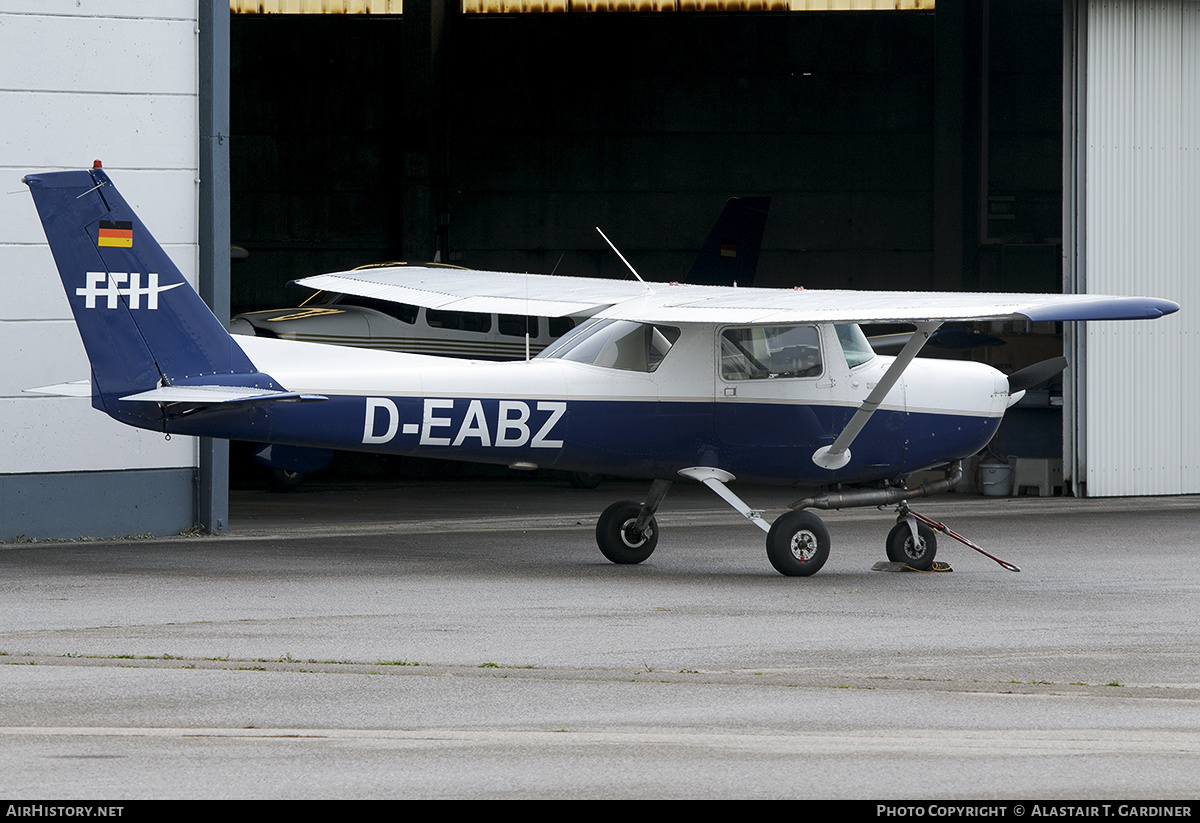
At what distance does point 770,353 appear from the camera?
12195 mm

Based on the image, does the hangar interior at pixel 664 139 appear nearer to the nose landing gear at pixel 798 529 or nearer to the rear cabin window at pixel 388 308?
the rear cabin window at pixel 388 308

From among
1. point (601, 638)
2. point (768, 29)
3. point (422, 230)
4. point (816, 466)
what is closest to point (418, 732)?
point (601, 638)

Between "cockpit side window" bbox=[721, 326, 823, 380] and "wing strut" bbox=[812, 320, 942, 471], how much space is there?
553 millimetres

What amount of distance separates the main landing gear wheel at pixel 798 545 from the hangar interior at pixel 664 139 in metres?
16.4

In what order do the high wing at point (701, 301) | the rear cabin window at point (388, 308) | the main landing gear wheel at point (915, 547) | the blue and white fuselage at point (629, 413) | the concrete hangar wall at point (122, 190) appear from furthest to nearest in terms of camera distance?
the rear cabin window at point (388, 308)
the concrete hangar wall at point (122, 190)
the main landing gear wheel at point (915, 547)
the blue and white fuselage at point (629, 413)
the high wing at point (701, 301)

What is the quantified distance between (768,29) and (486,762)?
2386 cm

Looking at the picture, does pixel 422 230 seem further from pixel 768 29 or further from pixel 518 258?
pixel 768 29

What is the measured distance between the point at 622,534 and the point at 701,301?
212 centimetres

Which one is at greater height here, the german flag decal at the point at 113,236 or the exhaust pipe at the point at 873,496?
the german flag decal at the point at 113,236

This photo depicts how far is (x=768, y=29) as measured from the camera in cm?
2795

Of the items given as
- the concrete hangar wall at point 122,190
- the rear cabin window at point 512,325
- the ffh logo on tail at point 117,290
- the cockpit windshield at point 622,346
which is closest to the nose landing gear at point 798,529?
the cockpit windshield at point 622,346

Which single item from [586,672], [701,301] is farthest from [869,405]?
[586,672]

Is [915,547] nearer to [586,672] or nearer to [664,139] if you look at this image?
[586,672]

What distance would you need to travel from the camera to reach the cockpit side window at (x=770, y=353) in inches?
478
